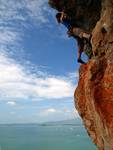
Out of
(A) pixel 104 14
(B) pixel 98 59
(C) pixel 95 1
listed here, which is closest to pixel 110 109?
(B) pixel 98 59

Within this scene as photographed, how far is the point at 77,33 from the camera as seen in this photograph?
757 inches

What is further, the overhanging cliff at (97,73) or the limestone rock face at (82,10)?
the limestone rock face at (82,10)

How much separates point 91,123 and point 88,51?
5.18m

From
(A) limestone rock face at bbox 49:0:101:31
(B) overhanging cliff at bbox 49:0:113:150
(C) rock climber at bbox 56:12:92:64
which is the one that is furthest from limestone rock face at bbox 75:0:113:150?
(C) rock climber at bbox 56:12:92:64

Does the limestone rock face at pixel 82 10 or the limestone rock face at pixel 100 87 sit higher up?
the limestone rock face at pixel 82 10

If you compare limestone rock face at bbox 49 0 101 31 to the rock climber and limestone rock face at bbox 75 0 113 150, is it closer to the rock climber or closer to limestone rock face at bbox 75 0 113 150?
the rock climber

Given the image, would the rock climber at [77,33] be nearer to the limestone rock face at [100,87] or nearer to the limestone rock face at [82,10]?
the limestone rock face at [82,10]

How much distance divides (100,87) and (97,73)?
0.96 meters

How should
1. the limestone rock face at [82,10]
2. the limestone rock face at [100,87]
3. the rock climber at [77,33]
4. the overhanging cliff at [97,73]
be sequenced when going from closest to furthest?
the limestone rock face at [100,87] → the overhanging cliff at [97,73] → the limestone rock face at [82,10] → the rock climber at [77,33]

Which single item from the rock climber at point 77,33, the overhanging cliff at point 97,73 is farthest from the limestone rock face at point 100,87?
the rock climber at point 77,33

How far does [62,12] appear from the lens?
750 inches

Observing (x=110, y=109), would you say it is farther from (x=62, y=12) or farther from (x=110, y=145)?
(x=62, y=12)

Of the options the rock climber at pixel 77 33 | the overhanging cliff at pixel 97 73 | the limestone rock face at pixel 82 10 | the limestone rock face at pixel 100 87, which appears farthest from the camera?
the rock climber at pixel 77 33

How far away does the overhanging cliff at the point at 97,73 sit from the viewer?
14.0m
